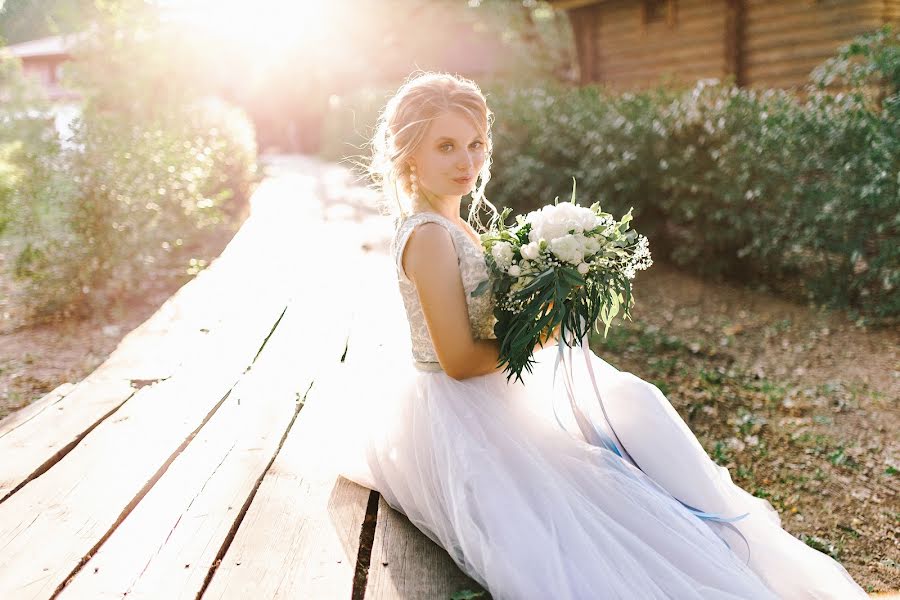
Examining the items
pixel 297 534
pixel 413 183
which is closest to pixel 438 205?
pixel 413 183

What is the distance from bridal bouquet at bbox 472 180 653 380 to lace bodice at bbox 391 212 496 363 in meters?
0.07

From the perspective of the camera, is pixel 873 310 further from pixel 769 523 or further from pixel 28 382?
pixel 28 382

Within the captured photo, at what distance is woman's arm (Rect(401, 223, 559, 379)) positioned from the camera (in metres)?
2.59

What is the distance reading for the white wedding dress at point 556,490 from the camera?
2.19 metres

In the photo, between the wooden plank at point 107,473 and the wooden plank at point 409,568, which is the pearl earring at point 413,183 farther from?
the wooden plank at point 107,473

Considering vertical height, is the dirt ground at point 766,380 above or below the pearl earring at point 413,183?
below

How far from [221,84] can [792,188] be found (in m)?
31.4

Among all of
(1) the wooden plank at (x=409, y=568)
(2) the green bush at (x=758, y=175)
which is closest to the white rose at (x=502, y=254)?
(1) the wooden plank at (x=409, y=568)

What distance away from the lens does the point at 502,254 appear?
2604 mm

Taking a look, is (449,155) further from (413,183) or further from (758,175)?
(758,175)

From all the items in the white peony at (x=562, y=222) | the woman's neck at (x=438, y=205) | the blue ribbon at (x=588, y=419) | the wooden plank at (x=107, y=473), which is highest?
the woman's neck at (x=438, y=205)

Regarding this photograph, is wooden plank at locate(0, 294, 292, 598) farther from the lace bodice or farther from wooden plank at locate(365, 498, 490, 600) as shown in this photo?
the lace bodice

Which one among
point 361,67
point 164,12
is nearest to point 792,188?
point 164,12

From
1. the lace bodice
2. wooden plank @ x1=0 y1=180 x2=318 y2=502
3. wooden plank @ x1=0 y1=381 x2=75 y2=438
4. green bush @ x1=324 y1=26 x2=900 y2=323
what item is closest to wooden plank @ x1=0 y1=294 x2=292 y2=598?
wooden plank @ x1=0 y1=180 x2=318 y2=502
